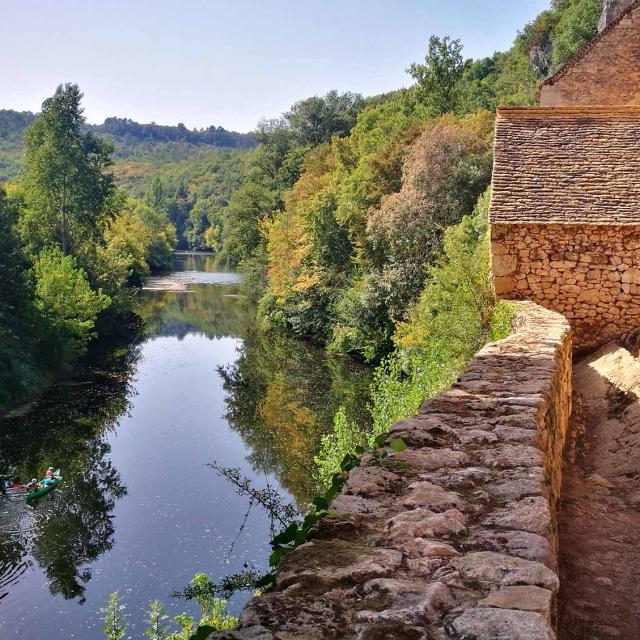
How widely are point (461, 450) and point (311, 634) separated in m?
2.07

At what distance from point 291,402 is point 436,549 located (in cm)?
2379

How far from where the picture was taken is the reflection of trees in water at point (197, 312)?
146ft

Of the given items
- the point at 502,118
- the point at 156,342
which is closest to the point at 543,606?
the point at 502,118

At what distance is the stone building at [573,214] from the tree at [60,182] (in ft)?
103

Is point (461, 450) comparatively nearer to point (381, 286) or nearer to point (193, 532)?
point (193, 532)

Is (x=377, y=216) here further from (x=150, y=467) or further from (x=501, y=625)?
(x=501, y=625)

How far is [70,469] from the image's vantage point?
21562 mm

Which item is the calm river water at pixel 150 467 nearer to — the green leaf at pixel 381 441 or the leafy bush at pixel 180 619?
the leafy bush at pixel 180 619

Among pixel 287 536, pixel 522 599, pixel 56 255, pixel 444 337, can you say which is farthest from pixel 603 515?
pixel 56 255

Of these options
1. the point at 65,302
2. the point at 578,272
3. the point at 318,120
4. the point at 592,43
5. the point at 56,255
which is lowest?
the point at 65,302

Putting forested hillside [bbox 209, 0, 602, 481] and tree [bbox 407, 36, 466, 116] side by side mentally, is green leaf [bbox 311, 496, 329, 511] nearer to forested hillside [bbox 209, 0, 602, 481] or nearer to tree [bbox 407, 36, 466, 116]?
forested hillside [bbox 209, 0, 602, 481]

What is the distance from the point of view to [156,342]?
40938 millimetres

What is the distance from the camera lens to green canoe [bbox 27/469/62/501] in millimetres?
18684

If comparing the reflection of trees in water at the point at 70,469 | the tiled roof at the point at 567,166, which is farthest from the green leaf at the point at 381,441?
the reflection of trees in water at the point at 70,469
